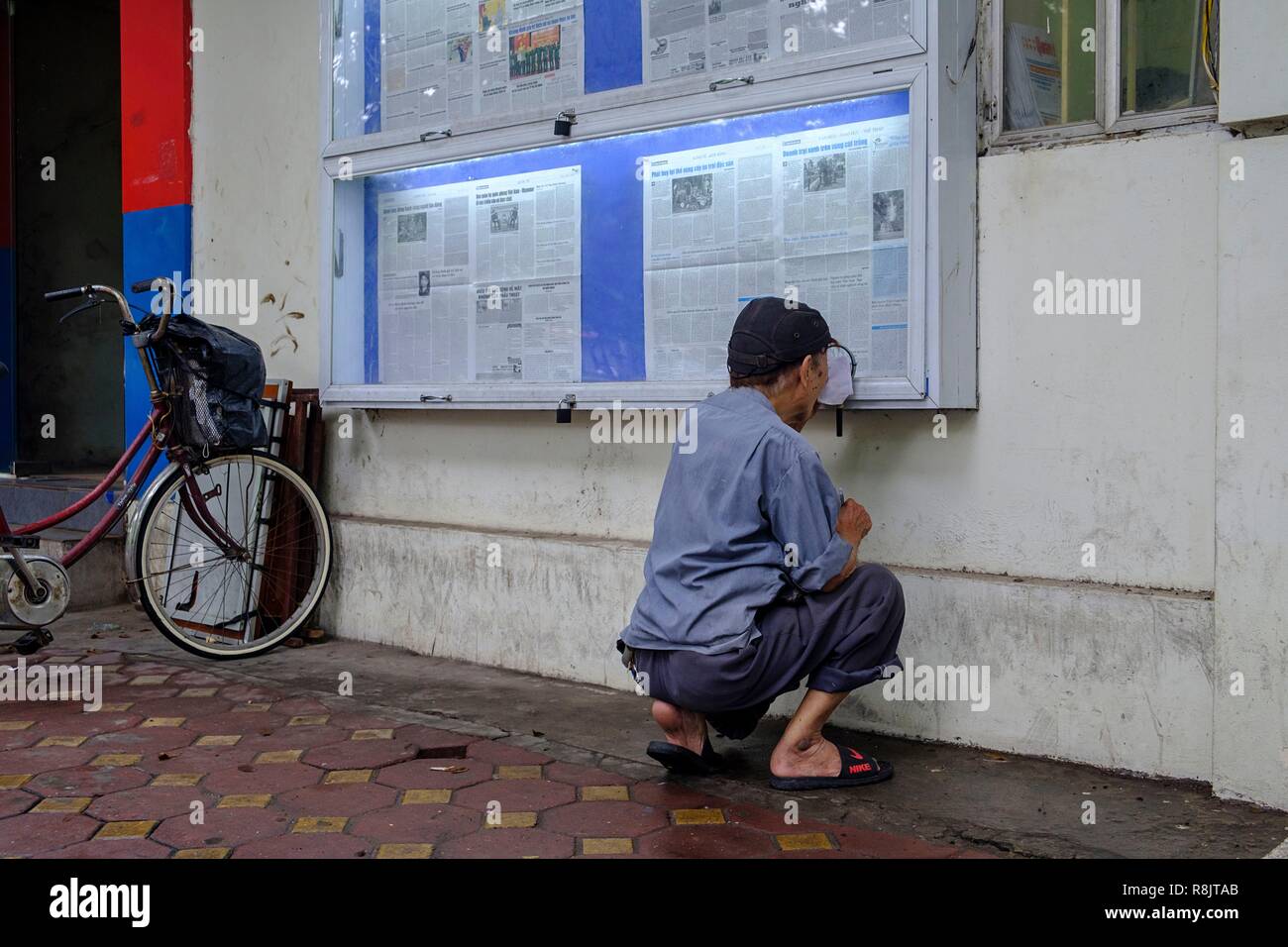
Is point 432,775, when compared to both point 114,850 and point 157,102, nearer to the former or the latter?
point 114,850

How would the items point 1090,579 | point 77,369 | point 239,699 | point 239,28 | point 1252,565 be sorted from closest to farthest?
point 1252,565 < point 1090,579 < point 239,699 < point 239,28 < point 77,369

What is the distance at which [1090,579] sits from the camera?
3922 mm

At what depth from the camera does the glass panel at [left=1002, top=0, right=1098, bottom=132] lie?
4.00 m

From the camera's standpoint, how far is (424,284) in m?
5.66

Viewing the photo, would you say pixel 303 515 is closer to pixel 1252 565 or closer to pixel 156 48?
pixel 156 48

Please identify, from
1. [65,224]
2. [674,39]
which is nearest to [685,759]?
[674,39]

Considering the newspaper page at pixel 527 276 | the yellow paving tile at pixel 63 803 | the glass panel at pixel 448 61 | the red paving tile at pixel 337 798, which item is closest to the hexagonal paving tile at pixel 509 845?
the red paving tile at pixel 337 798

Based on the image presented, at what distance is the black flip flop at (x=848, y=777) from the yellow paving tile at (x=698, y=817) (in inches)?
10.9

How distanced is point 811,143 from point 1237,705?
7.27 ft

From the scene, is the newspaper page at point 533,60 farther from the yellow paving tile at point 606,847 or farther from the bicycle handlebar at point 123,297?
the yellow paving tile at point 606,847

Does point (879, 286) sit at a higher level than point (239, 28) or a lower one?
lower

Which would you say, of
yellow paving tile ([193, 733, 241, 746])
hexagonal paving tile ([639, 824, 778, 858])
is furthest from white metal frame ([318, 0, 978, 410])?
yellow paving tile ([193, 733, 241, 746])

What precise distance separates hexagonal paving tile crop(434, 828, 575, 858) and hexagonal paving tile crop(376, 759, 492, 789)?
44cm

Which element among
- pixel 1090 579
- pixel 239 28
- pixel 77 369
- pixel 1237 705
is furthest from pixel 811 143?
pixel 77 369
